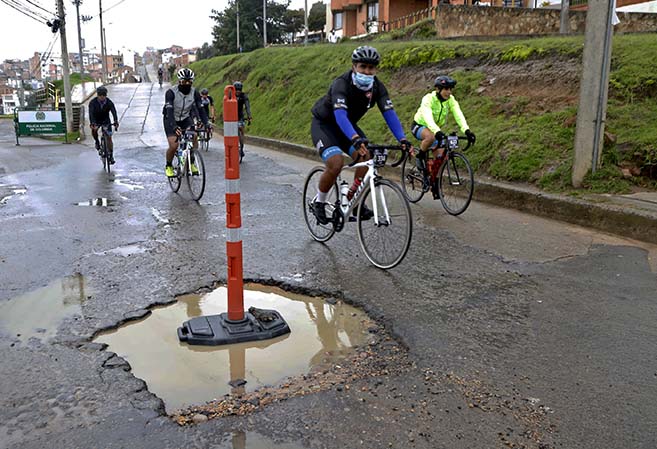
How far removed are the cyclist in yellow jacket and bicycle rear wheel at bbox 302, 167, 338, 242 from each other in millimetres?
1888

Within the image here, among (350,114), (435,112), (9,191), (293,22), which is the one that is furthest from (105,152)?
(293,22)

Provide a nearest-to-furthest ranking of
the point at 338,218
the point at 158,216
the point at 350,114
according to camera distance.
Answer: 1. the point at 350,114
2. the point at 338,218
3. the point at 158,216

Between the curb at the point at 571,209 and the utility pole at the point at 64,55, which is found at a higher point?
the utility pole at the point at 64,55

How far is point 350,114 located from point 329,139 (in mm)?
334

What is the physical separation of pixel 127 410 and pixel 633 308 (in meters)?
3.78

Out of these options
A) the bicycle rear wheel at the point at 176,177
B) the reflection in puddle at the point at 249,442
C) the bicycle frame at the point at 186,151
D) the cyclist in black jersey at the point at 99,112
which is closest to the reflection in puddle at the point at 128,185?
the bicycle rear wheel at the point at 176,177

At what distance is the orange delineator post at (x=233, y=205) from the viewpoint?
12.4 feet

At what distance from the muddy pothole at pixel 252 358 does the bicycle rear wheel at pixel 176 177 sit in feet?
17.1

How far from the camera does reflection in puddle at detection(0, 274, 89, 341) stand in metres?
4.07

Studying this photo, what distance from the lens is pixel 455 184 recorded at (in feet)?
25.8

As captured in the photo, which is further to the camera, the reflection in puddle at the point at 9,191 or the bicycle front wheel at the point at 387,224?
the reflection in puddle at the point at 9,191

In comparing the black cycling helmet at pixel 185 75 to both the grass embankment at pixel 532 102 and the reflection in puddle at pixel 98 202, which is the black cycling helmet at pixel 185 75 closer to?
the reflection in puddle at pixel 98 202

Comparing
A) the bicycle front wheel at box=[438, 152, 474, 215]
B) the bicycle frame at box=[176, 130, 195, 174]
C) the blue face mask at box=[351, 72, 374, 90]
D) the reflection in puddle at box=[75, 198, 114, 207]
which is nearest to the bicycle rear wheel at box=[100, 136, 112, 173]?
the reflection in puddle at box=[75, 198, 114, 207]

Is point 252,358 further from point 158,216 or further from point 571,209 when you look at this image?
point 571,209
